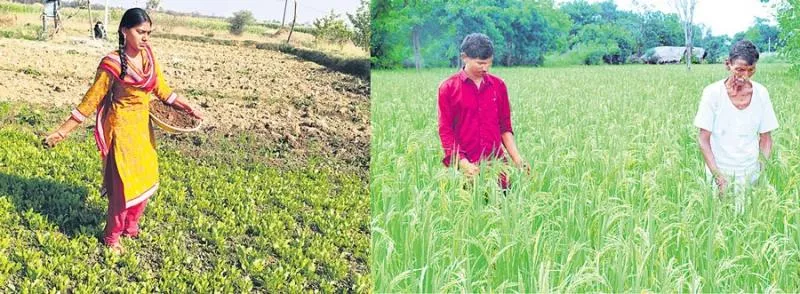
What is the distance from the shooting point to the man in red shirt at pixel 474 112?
3.01m

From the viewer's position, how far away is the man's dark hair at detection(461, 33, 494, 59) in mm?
2945

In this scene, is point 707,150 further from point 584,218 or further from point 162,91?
point 162,91

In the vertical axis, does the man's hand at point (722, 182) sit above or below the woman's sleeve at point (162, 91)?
below

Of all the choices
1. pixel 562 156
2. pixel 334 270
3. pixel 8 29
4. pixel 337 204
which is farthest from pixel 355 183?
pixel 8 29

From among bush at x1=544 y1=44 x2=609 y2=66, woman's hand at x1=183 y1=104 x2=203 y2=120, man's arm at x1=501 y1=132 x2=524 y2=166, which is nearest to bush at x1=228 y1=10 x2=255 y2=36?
woman's hand at x1=183 y1=104 x2=203 y2=120

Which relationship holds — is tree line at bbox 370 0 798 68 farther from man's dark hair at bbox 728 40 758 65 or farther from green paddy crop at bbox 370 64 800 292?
man's dark hair at bbox 728 40 758 65

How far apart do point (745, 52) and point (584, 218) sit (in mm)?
931

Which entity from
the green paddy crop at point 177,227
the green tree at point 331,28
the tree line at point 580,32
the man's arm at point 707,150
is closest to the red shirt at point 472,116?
the man's arm at point 707,150

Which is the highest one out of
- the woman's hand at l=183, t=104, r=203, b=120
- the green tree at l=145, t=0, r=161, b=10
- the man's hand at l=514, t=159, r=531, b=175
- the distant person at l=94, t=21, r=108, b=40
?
the green tree at l=145, t=0, r=161, b=10

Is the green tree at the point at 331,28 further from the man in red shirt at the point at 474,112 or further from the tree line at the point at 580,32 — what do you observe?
the man in red shirt at the point at 474,112

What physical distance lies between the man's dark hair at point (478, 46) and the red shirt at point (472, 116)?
4.3 inches

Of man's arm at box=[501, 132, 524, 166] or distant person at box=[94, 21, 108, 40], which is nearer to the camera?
man's arm at box=[501, 132, 524, 166]

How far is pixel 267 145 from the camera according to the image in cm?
467

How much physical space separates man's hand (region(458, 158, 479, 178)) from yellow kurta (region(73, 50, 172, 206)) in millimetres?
1184
